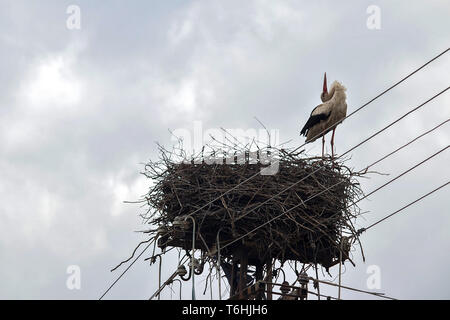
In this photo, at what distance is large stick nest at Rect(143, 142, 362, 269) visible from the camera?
9.89m

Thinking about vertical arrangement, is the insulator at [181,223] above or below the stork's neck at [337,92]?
below

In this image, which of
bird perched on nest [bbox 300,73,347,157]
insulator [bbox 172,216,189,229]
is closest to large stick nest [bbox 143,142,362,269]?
insulator [bbox 172,216,189,229]

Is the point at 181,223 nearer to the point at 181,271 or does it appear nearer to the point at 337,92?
the point at 181,271

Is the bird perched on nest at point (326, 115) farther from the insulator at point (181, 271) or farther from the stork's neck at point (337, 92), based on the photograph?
the insulator at point (181, 271)

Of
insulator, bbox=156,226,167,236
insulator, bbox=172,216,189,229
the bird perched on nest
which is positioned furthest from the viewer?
the bird perched on nest

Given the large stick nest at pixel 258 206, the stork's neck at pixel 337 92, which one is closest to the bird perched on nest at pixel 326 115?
the stork's neck at pixel 337 92

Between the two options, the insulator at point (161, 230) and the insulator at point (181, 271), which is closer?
the insulator at point (181, 271)

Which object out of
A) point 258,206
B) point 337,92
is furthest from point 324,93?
point 258,206

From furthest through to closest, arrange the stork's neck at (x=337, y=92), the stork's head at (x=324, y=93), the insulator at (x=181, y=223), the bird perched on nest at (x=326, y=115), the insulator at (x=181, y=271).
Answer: the stork's head at (x=324, y=93) < the stork's neck at (x=337, y=92) < the bird perched on nest at (x=326, y=115) < the insulator at (x=181, y=271) < the insulator at (x=181, y=223)

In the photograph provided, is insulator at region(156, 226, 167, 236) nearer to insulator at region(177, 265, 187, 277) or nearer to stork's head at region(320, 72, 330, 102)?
insulator at region(177, 265, 187, 277)

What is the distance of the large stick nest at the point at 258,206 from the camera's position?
989cm
